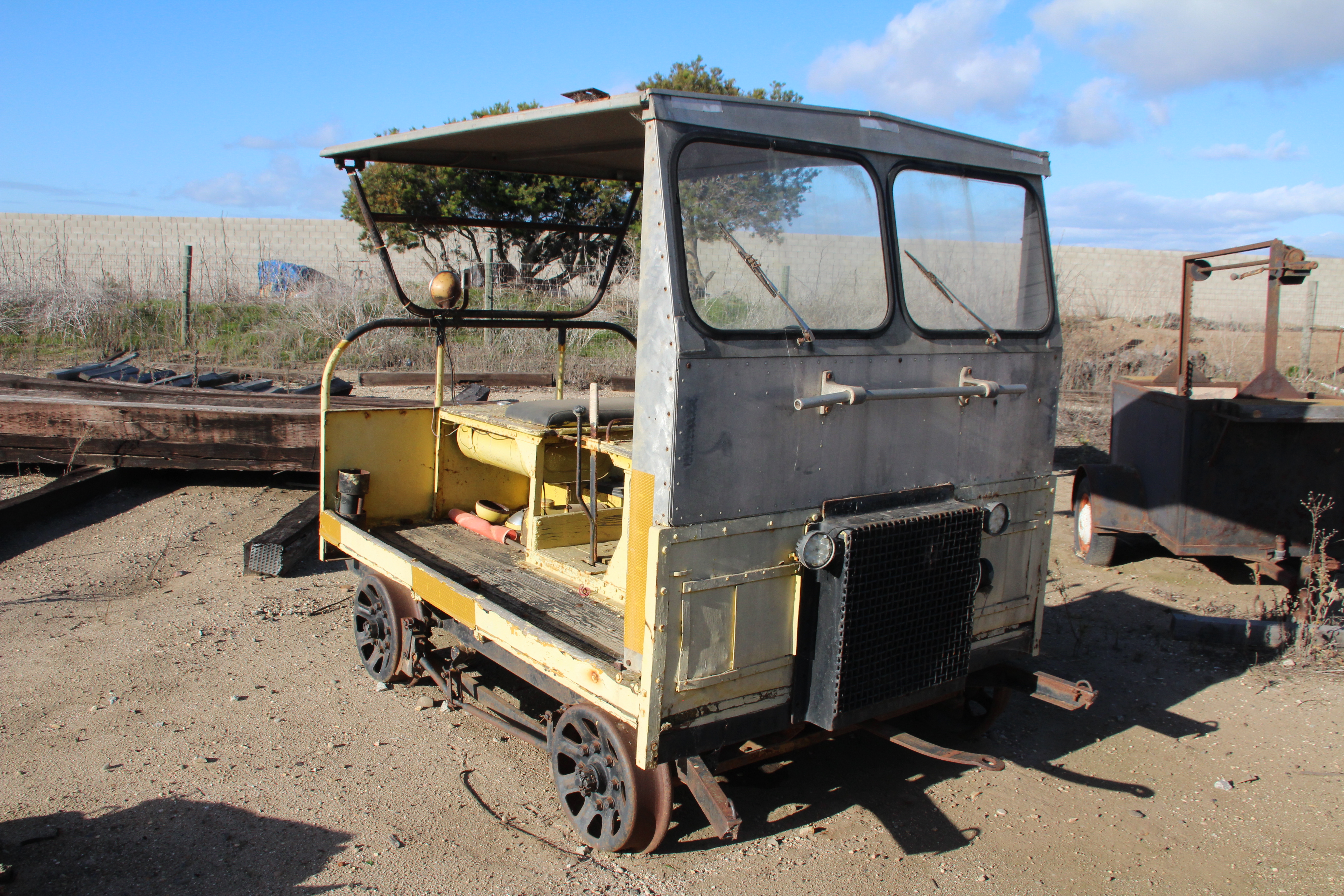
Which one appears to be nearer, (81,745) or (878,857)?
(878,857)

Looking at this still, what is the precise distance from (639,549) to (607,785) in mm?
975

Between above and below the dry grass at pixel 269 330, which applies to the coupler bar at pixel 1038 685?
below

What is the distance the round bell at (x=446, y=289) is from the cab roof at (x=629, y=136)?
619 mm

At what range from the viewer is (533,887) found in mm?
3086

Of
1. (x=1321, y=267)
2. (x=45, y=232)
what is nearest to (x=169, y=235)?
(x=45, y=232)

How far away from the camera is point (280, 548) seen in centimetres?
603

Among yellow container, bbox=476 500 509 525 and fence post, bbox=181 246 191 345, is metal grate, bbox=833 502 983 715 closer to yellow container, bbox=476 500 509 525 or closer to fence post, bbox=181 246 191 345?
yellow container, bbox=476 500 509 525

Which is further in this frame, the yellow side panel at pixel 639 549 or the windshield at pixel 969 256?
the windshield at pixel 969 256

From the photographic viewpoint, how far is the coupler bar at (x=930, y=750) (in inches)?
122

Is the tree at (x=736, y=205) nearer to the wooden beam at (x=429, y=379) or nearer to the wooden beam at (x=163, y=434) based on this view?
the wooden beam at (x=163, y=434)

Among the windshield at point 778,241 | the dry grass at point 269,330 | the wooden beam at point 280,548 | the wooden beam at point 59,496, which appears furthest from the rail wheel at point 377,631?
the dry grass at point 269,330

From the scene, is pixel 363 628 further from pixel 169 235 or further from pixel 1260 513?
pixel 169 235

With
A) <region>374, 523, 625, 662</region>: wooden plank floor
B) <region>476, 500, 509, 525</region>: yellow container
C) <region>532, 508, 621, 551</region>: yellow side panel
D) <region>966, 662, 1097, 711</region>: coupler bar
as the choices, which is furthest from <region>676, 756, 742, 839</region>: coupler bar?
<region>476, 500, 509, 525</region>: yellow container

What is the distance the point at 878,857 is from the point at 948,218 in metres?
2.43
